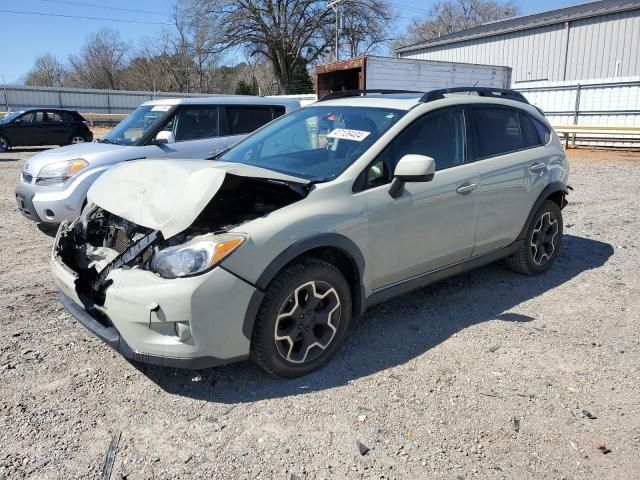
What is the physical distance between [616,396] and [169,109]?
6.18 metres

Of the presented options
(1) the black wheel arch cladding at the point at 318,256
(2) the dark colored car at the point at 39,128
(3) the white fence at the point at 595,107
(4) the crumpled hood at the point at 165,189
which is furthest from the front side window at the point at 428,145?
(2) the dark colored car at the point at 39,128

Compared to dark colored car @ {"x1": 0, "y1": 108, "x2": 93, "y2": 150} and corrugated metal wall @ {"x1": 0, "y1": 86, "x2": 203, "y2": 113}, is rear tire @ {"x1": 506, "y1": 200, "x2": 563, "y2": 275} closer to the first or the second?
dark colored car @ {"x1": 0, "y1": 108, "x2": 93, "y2": 150}

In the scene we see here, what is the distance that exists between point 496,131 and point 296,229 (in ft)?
8.05

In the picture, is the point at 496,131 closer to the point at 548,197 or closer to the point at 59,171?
the point at 548,197

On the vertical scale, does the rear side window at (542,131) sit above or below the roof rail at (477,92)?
below

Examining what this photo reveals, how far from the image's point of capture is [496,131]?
15.2 ft

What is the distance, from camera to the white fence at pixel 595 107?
60.9 feet

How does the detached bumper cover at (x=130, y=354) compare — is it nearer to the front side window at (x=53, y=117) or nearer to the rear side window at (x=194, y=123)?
the rear side window at (x=194, y=123)

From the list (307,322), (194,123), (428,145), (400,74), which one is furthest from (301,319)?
(400,74)

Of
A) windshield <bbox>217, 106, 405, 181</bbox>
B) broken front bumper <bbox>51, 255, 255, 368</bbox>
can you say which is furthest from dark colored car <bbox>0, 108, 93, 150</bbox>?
broken front bumper <bbox>51, 255, 255, 368</bbox>

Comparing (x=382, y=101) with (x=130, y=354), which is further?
(x=382, y=101)

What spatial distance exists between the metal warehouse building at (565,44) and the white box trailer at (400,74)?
8768mm

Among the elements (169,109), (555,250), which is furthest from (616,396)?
(169,109)

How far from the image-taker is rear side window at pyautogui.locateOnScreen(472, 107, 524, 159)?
445cm
